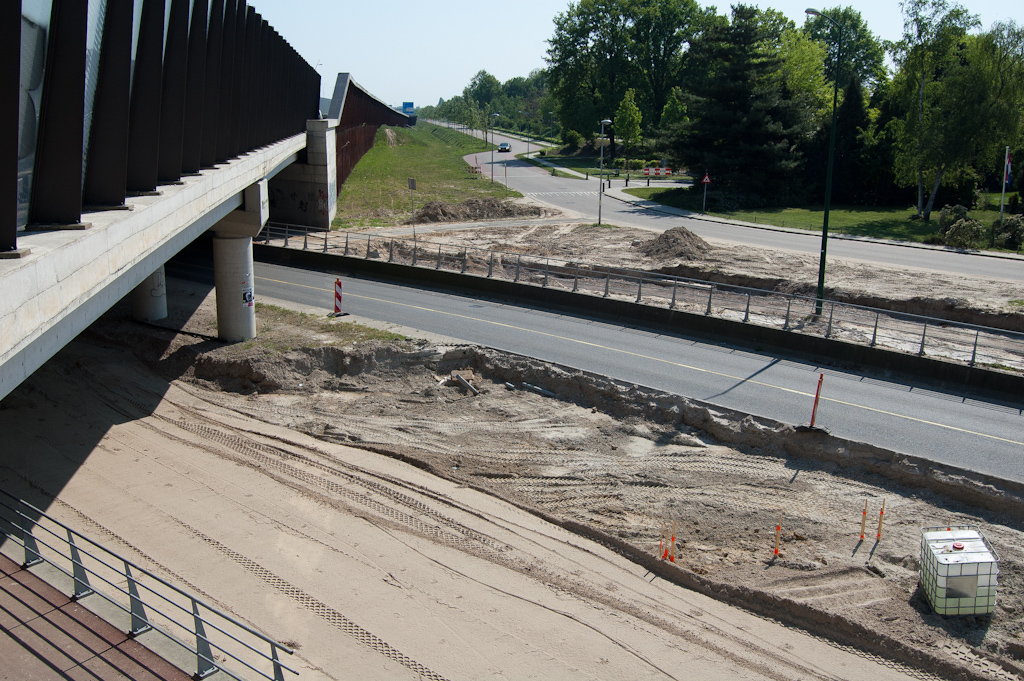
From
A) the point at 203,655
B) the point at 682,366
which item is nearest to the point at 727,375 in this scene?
the point at 682,366

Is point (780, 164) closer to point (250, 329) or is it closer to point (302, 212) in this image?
point (302, 212)

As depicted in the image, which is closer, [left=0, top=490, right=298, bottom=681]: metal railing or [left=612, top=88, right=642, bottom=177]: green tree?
[left=0, top=490, right=298, bottom=681]: metal railing

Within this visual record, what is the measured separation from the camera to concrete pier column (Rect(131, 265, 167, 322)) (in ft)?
72.7

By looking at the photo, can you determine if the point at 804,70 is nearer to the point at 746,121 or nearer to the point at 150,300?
the point at 746,121

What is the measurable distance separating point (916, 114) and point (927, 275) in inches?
805

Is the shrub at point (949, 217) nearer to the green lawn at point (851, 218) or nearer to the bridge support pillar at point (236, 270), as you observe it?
the green lawn at point (851, 218)

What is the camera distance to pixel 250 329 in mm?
21281

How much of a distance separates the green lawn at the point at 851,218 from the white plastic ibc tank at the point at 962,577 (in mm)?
30617

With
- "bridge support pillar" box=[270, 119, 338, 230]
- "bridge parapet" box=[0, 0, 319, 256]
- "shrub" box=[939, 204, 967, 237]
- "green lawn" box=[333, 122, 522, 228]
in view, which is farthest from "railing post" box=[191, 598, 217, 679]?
"shrub" box=[939, 204, 967, 237]

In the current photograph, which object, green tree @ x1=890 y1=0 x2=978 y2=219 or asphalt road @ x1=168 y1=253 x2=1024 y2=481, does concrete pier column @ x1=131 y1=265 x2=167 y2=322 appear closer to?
asphalt road @ x1=168 y1=253 x2=1024 y2=481

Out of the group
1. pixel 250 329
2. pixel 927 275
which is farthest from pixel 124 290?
pixel 927 275

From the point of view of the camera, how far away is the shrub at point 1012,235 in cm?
3353

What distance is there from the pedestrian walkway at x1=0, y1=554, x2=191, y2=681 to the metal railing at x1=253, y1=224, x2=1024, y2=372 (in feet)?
57.2

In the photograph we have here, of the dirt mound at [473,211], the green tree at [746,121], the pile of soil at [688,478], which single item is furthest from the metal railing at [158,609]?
the green tree at [746,121]
